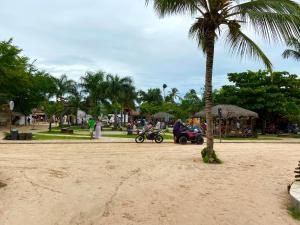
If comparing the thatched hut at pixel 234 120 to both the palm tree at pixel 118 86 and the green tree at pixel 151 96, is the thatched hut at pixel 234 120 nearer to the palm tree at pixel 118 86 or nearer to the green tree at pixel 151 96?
the palm tree at pixel 118 86

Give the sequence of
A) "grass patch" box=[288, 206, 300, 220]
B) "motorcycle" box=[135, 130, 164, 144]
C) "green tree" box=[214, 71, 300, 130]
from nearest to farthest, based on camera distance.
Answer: "grass patch" box=[288, 206, 300, 220], "motorcycle" box=[135, 130, 164, 144], "green tree" box=[214, 71, 300, 130]

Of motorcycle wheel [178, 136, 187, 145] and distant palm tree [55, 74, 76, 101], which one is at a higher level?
distant palm tree [55, 74, 76, 101]

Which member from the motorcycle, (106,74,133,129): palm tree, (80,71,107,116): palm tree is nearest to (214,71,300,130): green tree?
(106,74,133,129): palm tree

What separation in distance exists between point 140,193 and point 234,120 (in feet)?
98.2

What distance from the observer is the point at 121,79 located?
166 feet

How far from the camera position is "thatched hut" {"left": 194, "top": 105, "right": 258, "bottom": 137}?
35.6m

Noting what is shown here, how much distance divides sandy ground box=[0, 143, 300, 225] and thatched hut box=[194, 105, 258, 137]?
2162 centimetres

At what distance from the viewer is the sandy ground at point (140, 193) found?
688 cm

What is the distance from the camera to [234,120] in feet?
123

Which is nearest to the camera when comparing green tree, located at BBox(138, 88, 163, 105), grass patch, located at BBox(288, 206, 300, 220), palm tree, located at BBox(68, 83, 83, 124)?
grass patch, located at BBox(288, 206, 300, 220)

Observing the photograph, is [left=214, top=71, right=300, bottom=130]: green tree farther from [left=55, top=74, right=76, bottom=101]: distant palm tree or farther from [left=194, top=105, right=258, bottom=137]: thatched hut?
[left=55, top=74, right=76, bottom=101]: distant palm tree

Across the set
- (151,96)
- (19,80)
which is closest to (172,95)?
(151,96)

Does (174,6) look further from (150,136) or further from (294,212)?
(150,136)

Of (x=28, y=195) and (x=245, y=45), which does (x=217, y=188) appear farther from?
(x=245, y=45)
